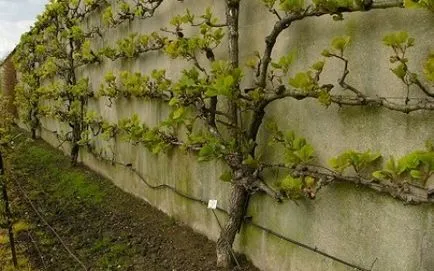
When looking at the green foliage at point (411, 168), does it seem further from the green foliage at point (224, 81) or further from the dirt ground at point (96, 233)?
the dirt ground at point (96, 233)

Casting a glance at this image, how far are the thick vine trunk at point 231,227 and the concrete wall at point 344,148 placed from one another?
3.2 inches

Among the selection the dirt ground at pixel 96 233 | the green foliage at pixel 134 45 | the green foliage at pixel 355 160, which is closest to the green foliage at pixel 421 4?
the green foliage at pixel 355 160

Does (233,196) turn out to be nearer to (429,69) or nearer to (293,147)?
(293,147)

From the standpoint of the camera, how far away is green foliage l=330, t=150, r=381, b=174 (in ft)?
7.41

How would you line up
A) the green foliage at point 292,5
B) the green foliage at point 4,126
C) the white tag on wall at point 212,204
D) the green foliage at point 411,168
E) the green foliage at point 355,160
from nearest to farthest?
the green foliage at point 411,168, the green foliage at point 355,160, the green foliage at point 292,5, the white tag on wall at point 212,204, the green foliage at point 4,126

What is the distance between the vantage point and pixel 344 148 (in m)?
2.46

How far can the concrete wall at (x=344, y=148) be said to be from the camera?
2.11 m

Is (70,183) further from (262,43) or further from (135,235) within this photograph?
(262,43)

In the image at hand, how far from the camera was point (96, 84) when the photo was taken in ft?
22.2

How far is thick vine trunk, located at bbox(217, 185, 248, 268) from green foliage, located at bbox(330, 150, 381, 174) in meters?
1.03

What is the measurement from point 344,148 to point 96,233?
2.78m

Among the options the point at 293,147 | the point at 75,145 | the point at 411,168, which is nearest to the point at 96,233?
the point at 293,147

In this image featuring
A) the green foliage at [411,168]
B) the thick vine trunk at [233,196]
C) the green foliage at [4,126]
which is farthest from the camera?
the green foliage at [4,126]

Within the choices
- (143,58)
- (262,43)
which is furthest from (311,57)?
(143,58)
